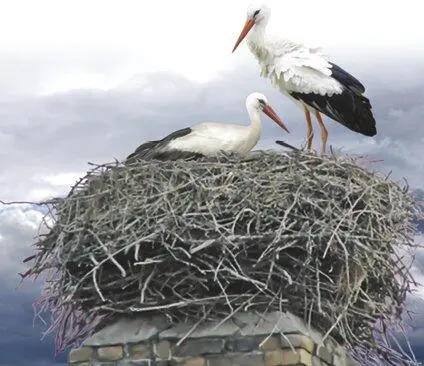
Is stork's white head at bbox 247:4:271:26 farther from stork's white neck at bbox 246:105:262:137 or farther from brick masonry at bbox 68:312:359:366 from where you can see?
brick masonry at bbox 68:312:359:366

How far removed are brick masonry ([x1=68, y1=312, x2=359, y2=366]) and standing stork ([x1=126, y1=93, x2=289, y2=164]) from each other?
4.67ft

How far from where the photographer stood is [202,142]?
7.59m

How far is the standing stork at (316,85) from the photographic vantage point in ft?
27.7

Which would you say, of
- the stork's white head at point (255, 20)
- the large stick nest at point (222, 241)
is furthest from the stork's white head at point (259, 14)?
the large stick nest at point (222, 241)

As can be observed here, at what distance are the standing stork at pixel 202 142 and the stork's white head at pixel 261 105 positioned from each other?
19 cm

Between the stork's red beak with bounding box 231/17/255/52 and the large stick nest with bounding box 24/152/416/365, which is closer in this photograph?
the large stick nest with bounding box 24/152/416/365

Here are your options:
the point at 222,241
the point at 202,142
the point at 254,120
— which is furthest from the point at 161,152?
the point at 222,241

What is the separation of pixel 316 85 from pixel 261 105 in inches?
21.9

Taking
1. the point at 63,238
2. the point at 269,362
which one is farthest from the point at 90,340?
the point at 269,362

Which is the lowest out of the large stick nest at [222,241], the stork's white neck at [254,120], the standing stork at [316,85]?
the large stick nest at [222,241]

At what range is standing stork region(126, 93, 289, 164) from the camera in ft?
24.8

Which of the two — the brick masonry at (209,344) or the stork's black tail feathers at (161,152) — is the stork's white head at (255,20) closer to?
the stork's black tail feathers at (161,152)

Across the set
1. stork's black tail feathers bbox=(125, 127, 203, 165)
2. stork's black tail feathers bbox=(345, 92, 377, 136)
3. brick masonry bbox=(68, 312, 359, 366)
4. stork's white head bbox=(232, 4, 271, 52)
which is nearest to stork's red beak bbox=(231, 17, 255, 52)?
stork's white head bbox=(232, 4, 271, 52)

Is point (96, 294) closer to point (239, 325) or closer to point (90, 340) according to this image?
point (90, 340)
